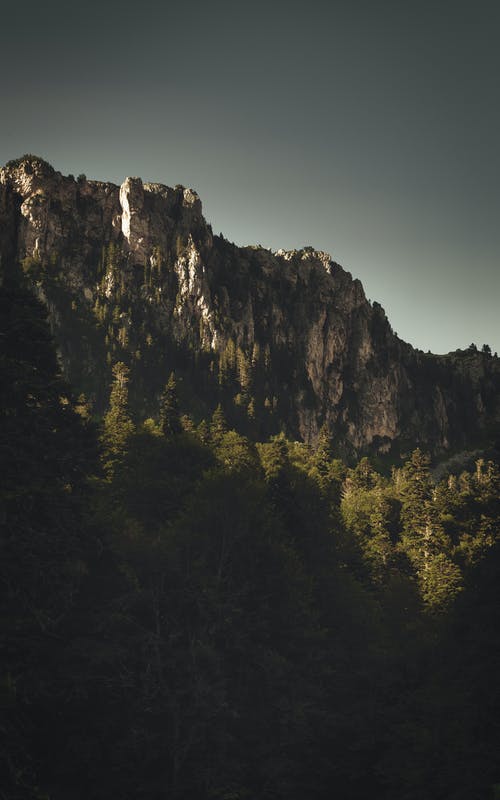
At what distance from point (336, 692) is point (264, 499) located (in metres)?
14.0

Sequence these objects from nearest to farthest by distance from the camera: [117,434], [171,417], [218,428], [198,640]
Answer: [198,640] → [117,434] → [171,417] → [218,428]

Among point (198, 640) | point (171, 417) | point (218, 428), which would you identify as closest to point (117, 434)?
point (171, 417)

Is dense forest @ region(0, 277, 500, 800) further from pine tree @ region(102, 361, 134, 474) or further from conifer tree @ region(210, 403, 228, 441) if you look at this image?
conifer tree @ region(210, 403, 228, 441)

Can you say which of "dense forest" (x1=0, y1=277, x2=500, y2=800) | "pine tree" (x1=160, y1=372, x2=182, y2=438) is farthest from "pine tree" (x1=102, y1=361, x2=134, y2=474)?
"pine tree" (x1=160, y1=372, x2=182, y2=438)

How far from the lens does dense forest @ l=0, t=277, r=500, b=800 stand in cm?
2231

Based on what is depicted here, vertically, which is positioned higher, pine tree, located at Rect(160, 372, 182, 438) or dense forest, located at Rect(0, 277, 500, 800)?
pine tree, located at Rect(160, 372, 182, 438)

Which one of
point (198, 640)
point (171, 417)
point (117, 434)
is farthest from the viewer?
point (171, 417)

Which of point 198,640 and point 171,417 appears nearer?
point 198,640

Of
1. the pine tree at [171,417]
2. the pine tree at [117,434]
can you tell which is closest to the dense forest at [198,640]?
the pine tree at [117,434]

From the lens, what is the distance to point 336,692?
42125mm

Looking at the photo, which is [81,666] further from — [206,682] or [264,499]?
[264,499]

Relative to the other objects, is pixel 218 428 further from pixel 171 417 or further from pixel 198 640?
pixel 198 640

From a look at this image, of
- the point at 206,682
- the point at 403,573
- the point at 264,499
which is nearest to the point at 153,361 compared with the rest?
the point at 403,573

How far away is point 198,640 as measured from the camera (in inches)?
1288
